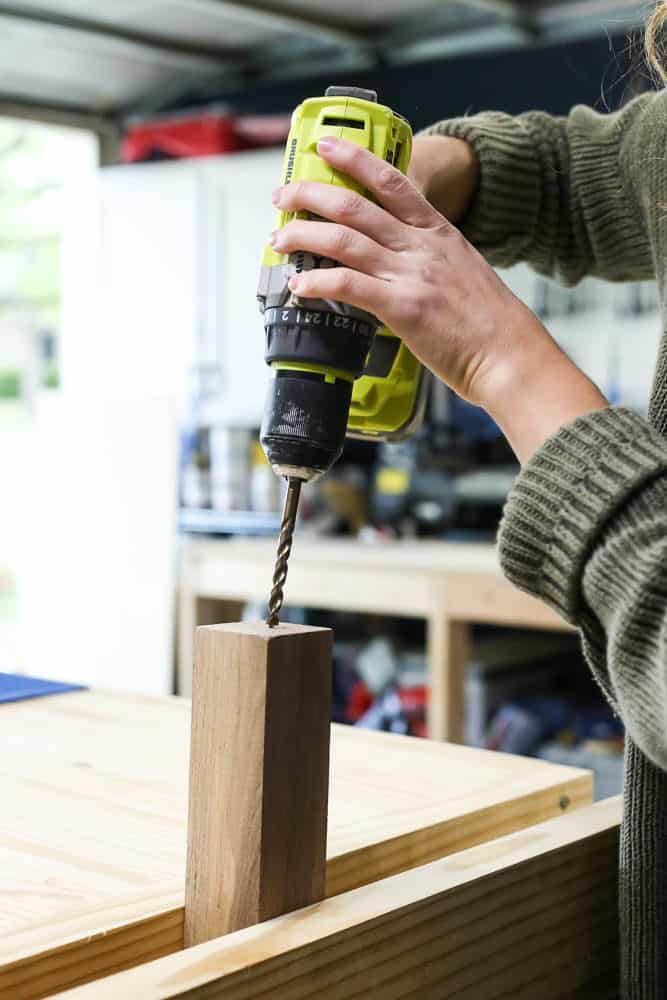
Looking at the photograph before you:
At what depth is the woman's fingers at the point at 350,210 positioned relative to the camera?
566mm

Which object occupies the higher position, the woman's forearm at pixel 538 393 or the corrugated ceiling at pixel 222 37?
the corrugated ceiling at pixel 222 37

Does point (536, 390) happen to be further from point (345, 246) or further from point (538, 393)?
point (345, 246)

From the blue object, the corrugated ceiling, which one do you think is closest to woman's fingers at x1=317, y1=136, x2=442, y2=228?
the blue object

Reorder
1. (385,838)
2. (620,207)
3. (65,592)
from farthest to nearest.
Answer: (65,592)
(620,207)
(385,838)

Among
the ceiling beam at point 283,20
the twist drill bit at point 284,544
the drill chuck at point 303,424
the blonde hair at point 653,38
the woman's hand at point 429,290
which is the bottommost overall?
the twist drill bit at point 284,544

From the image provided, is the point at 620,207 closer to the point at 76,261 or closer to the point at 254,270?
the point at 254,270

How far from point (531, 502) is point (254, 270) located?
11.3 ft

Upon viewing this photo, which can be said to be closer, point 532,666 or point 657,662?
point 657,662

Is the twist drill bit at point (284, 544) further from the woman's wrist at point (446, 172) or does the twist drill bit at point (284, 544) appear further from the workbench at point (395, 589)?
the workbench at point (395, 589)

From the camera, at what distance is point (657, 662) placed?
1.66 ft

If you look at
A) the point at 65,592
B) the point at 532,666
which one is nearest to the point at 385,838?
the point at 65,592

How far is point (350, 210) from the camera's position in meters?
0.57

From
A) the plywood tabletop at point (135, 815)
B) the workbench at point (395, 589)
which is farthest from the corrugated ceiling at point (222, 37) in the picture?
the plywood tabletop at point (135, 815)

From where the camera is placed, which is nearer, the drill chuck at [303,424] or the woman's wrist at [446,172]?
the drill chuck at [303,424]
